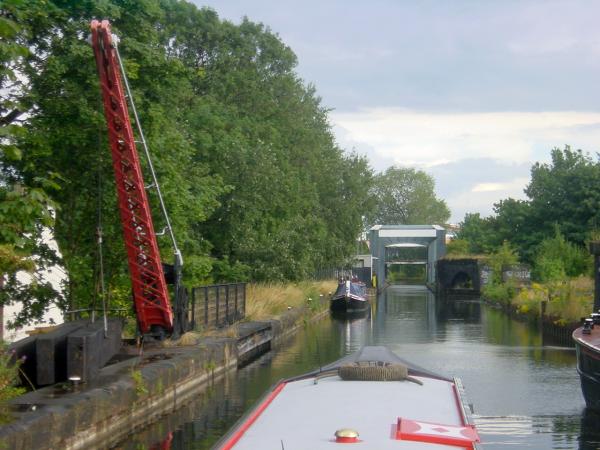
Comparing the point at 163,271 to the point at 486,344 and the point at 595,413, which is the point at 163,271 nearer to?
the point at 595,413

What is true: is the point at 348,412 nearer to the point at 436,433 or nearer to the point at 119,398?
the point at 436,433

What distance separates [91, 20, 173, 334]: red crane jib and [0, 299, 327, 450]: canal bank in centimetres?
104

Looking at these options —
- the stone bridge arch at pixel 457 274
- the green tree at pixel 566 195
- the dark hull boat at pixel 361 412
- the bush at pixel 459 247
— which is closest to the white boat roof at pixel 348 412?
the dark hull boat at pixel 361 412

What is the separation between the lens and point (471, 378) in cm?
2312

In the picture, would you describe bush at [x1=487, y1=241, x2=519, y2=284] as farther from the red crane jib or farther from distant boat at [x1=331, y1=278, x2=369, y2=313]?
the red crane jib

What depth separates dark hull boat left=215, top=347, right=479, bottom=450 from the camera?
7.27 m

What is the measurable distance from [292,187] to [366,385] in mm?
35244

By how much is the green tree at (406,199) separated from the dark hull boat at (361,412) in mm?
130174

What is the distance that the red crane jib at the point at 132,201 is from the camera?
1958cm

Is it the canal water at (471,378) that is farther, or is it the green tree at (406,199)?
the green tree at (406,199)

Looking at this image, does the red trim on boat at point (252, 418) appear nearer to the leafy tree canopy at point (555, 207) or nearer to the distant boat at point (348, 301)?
the distant boat at point (348, 301)

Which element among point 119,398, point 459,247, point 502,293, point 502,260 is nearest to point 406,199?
point 459,247

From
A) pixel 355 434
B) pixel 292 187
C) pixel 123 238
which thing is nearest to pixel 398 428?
pixel 355 434

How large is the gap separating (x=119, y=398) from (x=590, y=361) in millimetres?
7480
